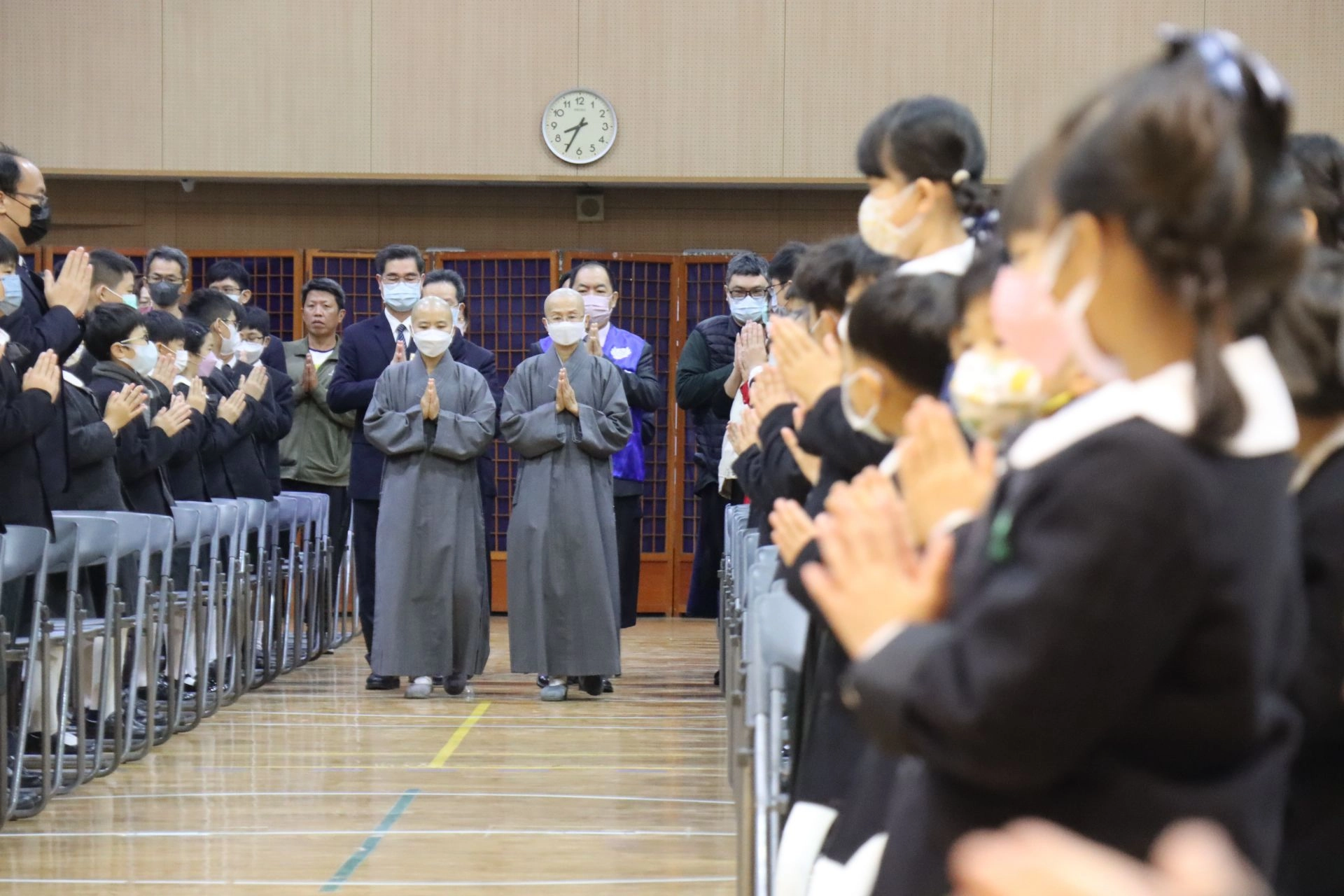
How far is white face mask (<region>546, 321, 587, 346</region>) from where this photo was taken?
245 inches

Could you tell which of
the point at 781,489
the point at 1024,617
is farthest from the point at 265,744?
the point at 1024,617

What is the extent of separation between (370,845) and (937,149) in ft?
7.27

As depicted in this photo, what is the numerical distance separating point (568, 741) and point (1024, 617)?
437 centimetres

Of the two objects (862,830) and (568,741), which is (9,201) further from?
(862,830)

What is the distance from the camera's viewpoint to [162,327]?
5926 millimetres

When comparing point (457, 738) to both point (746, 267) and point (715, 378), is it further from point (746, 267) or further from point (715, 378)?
point (746, 267)

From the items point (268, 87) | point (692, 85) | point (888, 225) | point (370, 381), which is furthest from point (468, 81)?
point (888, 225)

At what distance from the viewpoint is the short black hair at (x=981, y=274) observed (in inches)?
58.0

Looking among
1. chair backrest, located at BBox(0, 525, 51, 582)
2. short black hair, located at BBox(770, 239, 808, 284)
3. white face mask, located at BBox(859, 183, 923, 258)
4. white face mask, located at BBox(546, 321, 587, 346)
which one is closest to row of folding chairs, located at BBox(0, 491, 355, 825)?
chair backrest, located at BBox(0, 525, 51, 582)

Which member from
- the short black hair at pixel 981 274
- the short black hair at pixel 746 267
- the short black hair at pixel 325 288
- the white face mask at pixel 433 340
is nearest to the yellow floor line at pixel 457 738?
the white face mask at pixel 433 340

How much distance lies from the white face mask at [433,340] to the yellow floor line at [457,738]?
4.27 ft

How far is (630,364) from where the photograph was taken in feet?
23.8

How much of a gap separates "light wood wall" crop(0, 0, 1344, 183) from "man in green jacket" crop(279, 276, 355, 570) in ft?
5.98

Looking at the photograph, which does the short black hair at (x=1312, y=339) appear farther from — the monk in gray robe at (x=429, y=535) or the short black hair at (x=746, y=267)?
the short black hair at (x=746, y=267)
